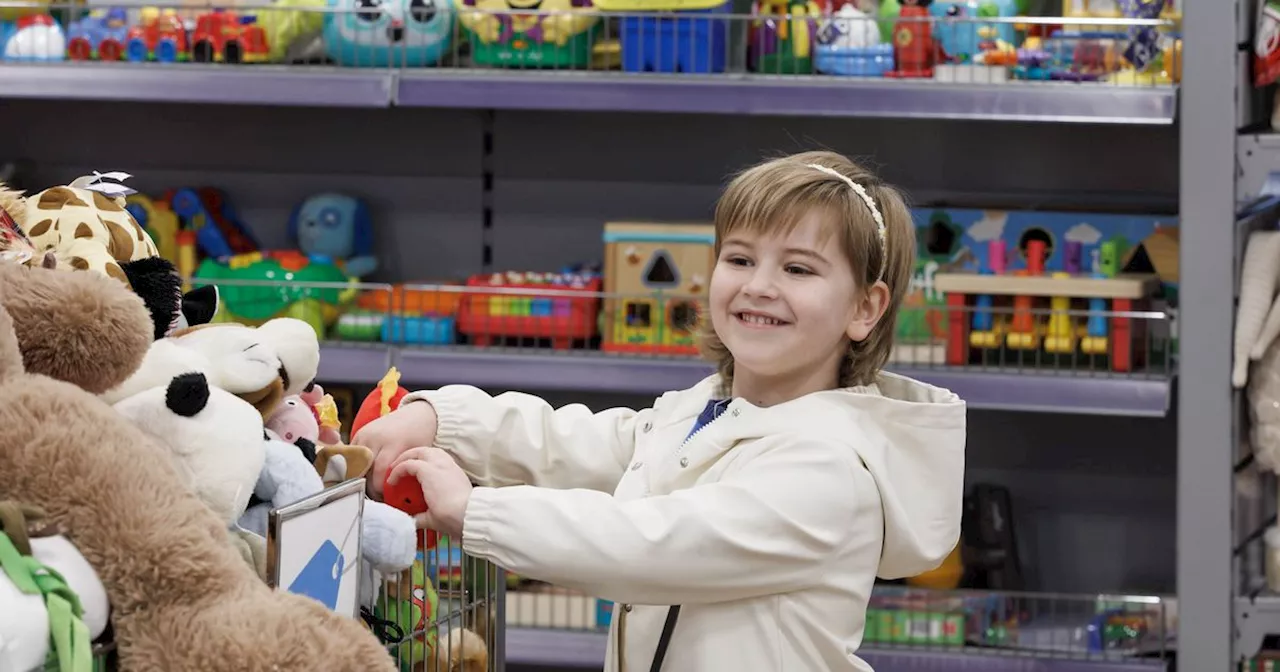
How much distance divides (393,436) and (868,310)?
1.35 feet

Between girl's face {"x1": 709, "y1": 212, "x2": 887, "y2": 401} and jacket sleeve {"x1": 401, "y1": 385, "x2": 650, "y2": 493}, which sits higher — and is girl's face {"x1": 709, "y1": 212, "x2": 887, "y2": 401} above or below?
above

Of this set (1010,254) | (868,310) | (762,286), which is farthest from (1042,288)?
(762,286)

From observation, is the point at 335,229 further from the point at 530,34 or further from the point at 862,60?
the point at 862,60

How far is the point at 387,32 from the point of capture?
254cm

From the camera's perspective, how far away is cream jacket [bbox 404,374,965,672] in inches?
45.9

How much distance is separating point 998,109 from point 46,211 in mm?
1647

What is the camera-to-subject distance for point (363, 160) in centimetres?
305

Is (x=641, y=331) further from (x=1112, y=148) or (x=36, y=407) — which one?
(x=36, y=407)

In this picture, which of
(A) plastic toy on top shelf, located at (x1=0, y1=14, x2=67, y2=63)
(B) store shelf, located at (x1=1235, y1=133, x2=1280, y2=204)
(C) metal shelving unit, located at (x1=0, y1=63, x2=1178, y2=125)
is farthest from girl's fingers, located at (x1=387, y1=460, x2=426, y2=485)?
(A) plastic toy on top shelf, located at (x1=0, y1=14, x2=67, y2=63)

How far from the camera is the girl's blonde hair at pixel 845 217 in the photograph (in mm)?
1291

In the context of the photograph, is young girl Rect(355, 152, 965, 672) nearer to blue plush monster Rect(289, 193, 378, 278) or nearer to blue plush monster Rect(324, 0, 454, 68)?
blue plush monster Rect(324, 0, 454, 68)

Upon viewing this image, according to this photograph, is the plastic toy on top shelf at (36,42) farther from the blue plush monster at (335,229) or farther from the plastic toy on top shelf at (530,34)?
the plastic toy on top shelf at (530,34)

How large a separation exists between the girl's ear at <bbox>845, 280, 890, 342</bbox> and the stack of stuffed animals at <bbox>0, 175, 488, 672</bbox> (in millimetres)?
504

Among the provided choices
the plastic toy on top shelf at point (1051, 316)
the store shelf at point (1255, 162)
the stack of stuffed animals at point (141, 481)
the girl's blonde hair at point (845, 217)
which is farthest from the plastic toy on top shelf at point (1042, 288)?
the stack of stuffed animals at point (141, 481)
